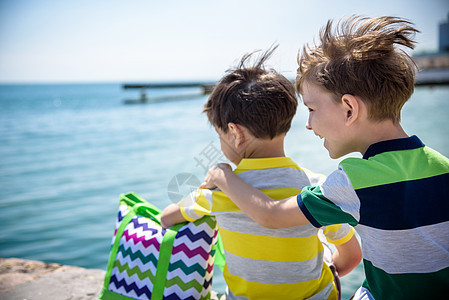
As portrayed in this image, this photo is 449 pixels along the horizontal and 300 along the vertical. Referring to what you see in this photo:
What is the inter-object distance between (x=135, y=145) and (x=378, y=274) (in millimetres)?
8609

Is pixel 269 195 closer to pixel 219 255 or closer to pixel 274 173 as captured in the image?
pixel 274 173

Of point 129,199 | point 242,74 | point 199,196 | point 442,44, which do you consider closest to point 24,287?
point 129,199

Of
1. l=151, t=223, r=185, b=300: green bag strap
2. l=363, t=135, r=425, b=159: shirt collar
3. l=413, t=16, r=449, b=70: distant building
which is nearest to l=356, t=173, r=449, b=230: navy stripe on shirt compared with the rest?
l=363, t=135, r=425, b=159: shirt collar

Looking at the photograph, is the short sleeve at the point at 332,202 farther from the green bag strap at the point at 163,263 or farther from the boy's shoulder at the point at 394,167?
the green bag strap at the point at 163,263

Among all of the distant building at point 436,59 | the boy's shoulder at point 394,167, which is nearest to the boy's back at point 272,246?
the boy's shoulder at point 394,167

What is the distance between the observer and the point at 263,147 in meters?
1.43

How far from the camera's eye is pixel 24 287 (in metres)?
2.14

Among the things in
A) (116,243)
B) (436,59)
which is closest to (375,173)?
(116,243)

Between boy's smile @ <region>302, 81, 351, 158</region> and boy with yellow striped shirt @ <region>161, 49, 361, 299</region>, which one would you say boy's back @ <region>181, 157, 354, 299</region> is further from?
boy's smile @ <region>302, 81, 351, 158</region>

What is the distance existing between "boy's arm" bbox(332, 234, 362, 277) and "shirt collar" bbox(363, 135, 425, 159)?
55cm

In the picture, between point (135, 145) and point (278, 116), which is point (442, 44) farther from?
point (278, 116)

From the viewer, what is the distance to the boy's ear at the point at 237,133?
142 cm

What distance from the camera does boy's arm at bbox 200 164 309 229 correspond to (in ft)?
3.68

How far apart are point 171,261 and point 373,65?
1.08 meters
